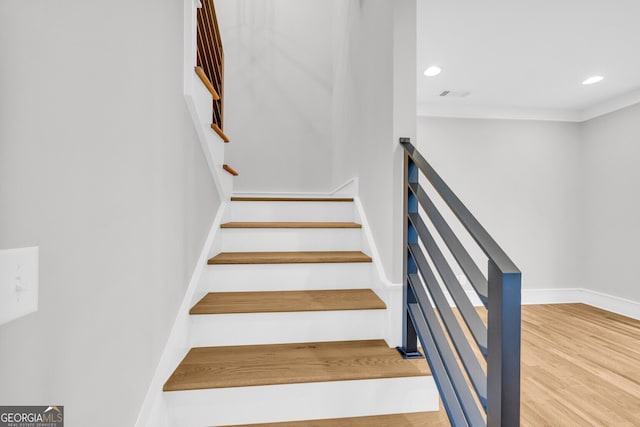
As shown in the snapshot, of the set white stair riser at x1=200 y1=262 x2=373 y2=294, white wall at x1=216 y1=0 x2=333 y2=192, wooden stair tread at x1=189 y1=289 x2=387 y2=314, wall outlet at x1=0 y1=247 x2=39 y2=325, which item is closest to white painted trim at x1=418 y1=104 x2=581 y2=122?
white wall at x1=216 y1=0 x2=333 y2=192

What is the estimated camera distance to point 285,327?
1420 millimetres

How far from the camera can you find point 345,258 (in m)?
1.69

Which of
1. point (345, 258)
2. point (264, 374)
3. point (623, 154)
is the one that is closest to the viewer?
point (264, 374)

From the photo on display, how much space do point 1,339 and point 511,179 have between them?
4.12m

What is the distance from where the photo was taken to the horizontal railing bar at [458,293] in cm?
89

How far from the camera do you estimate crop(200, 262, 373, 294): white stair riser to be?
162 cm

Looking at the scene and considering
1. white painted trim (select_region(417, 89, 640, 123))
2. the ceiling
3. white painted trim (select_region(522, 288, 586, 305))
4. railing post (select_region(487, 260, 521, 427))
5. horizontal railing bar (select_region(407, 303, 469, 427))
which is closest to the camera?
railing post (select_region(487, 260, 521, 427))

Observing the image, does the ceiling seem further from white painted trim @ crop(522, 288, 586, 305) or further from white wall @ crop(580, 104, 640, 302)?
white painted trim @ crop(522, 288, 586, 305)

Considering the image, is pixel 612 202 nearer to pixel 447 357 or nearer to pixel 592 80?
pixel 592 80

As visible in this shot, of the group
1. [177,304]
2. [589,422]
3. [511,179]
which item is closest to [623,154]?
[511,179]

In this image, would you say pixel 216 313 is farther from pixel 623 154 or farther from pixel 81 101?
pixel 623 154

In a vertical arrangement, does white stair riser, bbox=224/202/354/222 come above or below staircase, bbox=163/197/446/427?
above

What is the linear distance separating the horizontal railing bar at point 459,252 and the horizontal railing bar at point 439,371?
1.19ft

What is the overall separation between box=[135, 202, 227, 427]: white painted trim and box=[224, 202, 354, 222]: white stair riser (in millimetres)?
586
